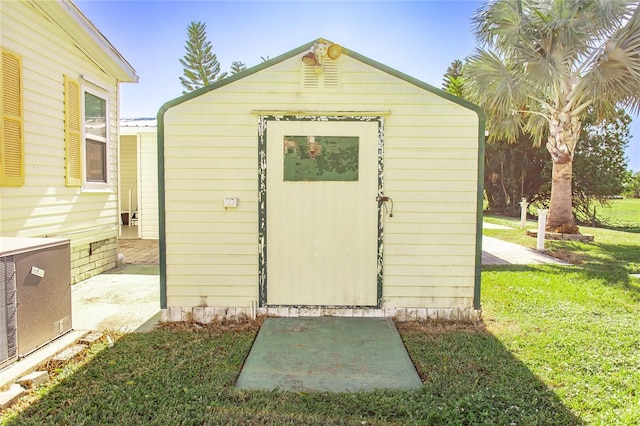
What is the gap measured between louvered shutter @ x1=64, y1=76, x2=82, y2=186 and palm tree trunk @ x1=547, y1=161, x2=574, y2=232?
1054cm

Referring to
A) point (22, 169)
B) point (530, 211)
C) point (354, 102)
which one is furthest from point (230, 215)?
point (530, 211)

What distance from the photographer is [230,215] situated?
4125mm

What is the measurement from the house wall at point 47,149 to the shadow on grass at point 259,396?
7.64 feet

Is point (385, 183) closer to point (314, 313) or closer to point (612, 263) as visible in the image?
point (314, 313)

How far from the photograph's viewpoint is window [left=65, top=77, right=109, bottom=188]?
544 centimetres

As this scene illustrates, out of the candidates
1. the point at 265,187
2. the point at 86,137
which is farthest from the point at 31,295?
the point at 86,137

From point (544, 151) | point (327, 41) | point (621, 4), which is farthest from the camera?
point (544, 151)

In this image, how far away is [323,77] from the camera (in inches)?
160

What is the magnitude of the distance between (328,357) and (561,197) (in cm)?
936

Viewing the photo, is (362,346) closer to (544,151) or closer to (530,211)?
(544,151)

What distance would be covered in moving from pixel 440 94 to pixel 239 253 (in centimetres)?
A: 269

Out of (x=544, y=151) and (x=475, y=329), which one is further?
(x=544, y=151)

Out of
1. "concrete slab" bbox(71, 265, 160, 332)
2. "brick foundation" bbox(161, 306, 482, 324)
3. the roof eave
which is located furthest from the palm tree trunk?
the roof eave

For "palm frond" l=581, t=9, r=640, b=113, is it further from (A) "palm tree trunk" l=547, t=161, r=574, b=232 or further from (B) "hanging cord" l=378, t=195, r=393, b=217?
(B) "hanging cord" l=378, t=195, r=393, b=217
